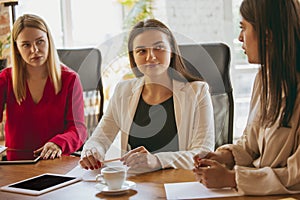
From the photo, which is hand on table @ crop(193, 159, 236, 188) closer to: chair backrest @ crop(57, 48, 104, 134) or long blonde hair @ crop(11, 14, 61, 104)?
long blonde hair @ crop(11, 14, 61, 104)

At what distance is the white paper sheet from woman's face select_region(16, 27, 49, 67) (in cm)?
114

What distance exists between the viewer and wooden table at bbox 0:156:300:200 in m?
1.52

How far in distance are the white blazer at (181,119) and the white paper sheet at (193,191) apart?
0.30m

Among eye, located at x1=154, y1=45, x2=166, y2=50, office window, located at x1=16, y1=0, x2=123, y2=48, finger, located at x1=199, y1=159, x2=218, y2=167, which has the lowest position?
finger, located at x1=199, y1=159, x2=218, y2=167

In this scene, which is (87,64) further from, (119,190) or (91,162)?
(119,190)

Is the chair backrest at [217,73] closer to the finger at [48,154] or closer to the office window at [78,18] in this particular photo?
the finger at [48,154]

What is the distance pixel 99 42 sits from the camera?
4.46 m

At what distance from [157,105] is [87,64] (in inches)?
30.2

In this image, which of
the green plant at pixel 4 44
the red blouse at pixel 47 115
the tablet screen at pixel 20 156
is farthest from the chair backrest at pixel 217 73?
the green plant at pixel 4 44

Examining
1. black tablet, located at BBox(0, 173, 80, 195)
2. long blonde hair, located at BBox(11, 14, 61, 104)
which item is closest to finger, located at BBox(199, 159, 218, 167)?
black tablet, located at BBox(0, 173, 80, 195)

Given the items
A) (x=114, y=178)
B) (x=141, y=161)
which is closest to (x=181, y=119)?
(x=141, y=161)

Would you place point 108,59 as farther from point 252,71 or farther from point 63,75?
point 63,75

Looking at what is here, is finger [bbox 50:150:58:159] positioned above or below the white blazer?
below

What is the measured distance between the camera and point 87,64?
112 inches
